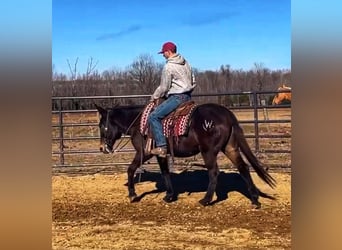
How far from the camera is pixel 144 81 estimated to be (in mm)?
3951

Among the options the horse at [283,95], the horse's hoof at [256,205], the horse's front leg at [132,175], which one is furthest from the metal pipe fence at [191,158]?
the horse's hoof at [256,205]

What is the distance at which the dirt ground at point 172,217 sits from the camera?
10.6 feet

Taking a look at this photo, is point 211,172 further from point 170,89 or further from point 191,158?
point 191,158

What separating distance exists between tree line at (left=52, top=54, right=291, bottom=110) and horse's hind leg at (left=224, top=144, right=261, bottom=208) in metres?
0.54

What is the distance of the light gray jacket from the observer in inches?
142

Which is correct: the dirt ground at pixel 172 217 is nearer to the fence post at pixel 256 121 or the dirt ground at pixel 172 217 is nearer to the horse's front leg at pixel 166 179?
the horse's front leg at pixel 166 179

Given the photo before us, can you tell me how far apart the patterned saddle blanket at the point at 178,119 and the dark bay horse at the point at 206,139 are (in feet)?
0.15

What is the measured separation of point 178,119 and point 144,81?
41 cm

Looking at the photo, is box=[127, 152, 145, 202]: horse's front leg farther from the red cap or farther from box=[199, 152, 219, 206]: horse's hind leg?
the red cap
